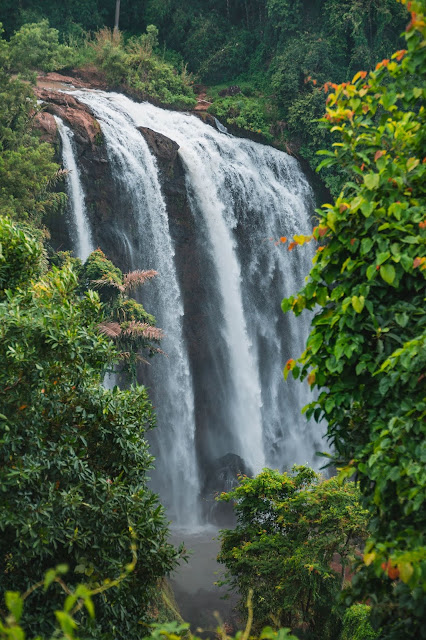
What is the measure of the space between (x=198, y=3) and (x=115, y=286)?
72.1 ft

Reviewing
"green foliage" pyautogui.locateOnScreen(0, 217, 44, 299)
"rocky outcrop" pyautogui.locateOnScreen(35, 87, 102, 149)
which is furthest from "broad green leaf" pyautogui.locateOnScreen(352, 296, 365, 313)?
"rocky outcrop" pyautogui.locateOnScreen(35, 87, 102, 149)

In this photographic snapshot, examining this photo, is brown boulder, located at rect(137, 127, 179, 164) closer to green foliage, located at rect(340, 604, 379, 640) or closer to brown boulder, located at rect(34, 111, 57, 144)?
brown boulder, located at rect(34, 111, 57, 144)

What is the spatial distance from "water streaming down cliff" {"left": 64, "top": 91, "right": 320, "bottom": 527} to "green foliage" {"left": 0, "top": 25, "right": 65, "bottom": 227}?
3.62m

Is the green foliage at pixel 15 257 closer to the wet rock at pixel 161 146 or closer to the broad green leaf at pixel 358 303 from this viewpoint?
the broad green leaf at pixel 358 303

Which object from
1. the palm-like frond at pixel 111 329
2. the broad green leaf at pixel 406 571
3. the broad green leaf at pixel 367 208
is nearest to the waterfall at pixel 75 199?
the palm-like frond at pixel 111 329

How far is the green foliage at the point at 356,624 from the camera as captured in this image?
8539mm

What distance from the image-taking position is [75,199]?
17.5 meters

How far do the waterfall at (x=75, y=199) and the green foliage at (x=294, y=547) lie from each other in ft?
30.1

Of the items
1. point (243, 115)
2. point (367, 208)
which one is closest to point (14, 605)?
point (367, 208)

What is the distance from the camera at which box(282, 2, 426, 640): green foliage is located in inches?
147

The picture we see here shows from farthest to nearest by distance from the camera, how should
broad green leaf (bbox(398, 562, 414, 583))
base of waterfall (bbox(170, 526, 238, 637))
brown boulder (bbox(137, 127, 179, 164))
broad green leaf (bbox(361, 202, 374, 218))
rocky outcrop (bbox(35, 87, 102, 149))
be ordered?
brown boulder (bbox(137, 127, 179, 164))
rocky outcrop (bbox(35, 87, 102, 149))
base of waterfall (bbox(170, 526, 238, 637))
broad green leaf (bbox(361, 202, 374, 218))
broad green leaf (bbox(398, 562, 414, 583))

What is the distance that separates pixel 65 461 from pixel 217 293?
49.9 ft

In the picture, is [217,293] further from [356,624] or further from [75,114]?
[356,624]

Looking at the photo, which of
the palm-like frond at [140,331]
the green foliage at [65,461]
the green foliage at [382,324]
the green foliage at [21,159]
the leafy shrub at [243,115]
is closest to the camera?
the green foliage at [382,324]
